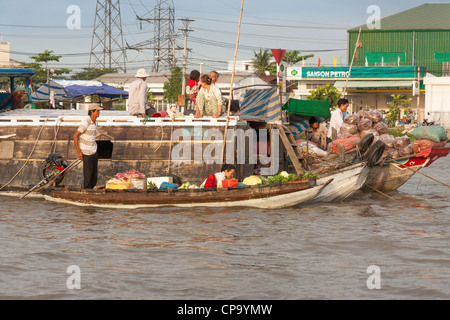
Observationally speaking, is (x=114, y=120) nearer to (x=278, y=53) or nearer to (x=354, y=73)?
(x=278, y=53)

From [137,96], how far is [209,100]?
1463mm

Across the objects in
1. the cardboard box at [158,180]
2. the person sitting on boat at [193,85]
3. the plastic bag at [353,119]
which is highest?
the person sitting on boat at [193,85]

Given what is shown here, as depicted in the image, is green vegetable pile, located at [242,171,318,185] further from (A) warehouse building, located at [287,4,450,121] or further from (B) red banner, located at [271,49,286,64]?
(A) warehouse building, located at [287,4,450,121]

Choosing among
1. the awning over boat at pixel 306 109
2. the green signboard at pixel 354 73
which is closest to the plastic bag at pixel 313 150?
the awning over boat at pixel 306 109

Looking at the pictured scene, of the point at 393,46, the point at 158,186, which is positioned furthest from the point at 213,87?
the point at 393,46

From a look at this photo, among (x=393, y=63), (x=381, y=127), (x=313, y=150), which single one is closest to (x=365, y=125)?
(x=381, y=127)

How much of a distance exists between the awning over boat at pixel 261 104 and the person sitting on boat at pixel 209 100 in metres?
1.16

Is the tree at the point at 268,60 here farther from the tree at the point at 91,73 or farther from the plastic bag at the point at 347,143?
the plastic bag at the point at 347,143

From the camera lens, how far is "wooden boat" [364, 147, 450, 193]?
512 inches

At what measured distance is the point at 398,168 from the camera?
13289 millimetres

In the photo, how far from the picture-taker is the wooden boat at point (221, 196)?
35.1 feet

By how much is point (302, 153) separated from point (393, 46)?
55168 mm

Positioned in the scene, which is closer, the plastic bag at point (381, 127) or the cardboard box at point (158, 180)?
the cardboard box at point (158, 180)

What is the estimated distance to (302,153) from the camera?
40.5 feet
